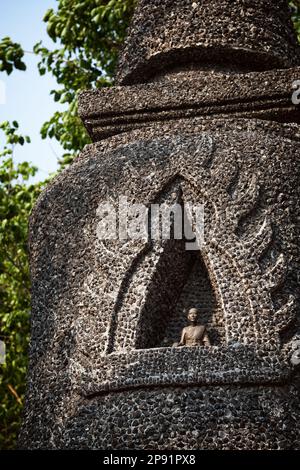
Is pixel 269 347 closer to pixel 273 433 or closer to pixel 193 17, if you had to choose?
pixel 273 433

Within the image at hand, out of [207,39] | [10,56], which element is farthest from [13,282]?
[207,39]

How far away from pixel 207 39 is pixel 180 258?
1596mm

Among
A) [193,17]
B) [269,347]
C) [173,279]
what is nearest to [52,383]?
[173,279]

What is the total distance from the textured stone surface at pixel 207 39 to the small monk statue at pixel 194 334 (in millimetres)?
1856

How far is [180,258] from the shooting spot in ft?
16.8

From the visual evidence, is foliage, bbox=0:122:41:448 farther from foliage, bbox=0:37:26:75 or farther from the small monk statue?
the small monk statue

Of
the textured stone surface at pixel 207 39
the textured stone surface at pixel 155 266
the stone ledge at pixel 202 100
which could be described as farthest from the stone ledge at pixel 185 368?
the textured stone surface at pixel 207 39

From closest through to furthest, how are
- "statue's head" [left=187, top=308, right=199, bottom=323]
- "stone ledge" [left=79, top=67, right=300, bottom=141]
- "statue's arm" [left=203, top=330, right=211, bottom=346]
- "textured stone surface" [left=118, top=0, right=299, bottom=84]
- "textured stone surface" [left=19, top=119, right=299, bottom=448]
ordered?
"textured stone surface" [left=19, top=119, right=299, bottom=448] < "statue's arm" [left=203, top=330, right=211, bottom=346] < "statue's head" [left=187, top=308, right=199, bottom=323] < "stone ledge" [left=79, top=67, right=300, bottom=141] < "textured stone surface" [left=118, top=0, right=299, bottom=84]

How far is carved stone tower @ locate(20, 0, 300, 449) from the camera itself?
4.49 m

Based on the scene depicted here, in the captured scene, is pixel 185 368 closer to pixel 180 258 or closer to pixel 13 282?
pixel 180 258

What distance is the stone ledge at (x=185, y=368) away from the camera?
449 cm

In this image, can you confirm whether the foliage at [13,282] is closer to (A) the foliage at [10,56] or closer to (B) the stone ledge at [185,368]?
(A) the foliage at [10,56]

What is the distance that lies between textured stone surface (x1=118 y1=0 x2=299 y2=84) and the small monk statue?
6.09ft

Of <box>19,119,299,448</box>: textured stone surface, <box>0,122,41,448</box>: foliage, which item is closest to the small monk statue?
<box>19,119,299,448</box>: textured stone surface
